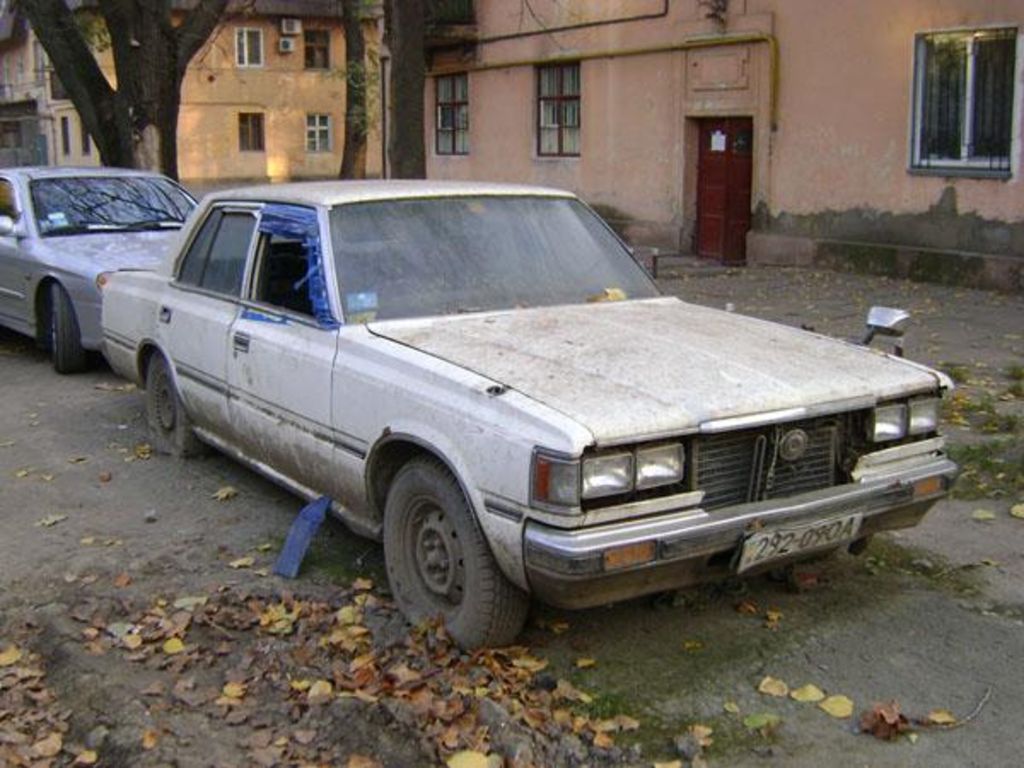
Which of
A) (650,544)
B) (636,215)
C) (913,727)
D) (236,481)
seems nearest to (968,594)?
(913,727)

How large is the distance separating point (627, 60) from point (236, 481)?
14.2 meters

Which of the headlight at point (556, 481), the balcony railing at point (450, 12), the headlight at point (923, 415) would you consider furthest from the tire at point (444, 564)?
the balcony railing at point (450, 12)

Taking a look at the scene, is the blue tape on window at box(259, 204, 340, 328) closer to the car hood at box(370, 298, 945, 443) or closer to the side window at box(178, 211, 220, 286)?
the car hood at box(370, 298, 945, 443)

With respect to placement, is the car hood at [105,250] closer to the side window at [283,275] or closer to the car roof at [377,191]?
the car roof at [377,191]

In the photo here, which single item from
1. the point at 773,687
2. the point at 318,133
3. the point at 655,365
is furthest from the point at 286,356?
the point at 318,133

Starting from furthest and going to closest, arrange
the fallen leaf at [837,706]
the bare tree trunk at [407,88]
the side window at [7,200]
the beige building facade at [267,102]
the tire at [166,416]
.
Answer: the beige building facade at [267,102]
the bare tree trunk at [407,88]
the side window at [7,200]
the tire at [166,416]
the fallen leaf at [837,706]

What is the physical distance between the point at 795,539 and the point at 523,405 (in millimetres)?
1045

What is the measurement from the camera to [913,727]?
366 centimetres

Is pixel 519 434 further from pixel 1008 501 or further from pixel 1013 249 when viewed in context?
pixel 1013 249

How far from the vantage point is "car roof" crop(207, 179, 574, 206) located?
5.23 meters

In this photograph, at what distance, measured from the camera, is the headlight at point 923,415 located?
4.40m

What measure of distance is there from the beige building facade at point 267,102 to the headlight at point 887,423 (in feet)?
128

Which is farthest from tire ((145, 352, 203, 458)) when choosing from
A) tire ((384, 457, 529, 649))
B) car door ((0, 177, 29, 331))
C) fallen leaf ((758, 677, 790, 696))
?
fallen leaf ((758, 677, 790, 696))

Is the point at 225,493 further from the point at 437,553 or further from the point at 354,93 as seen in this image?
the point at 354,93
